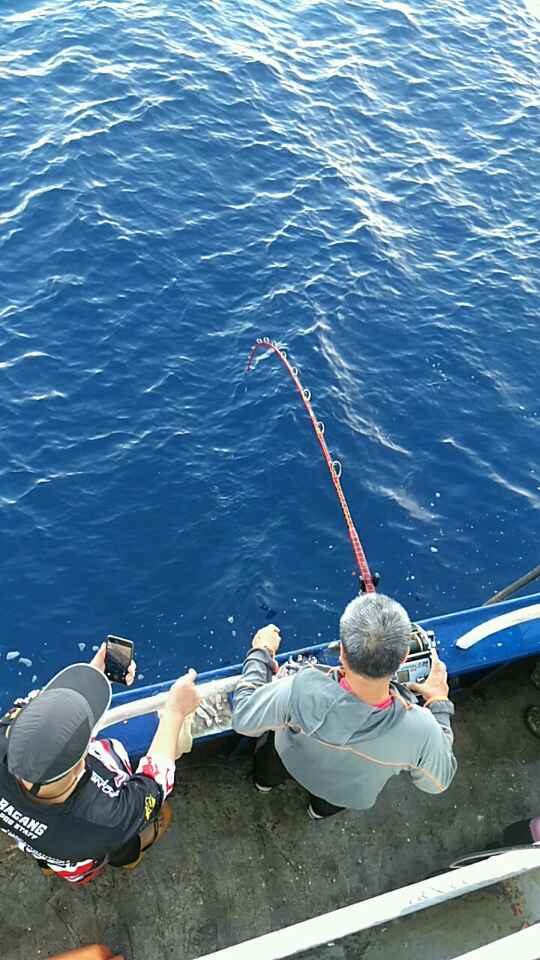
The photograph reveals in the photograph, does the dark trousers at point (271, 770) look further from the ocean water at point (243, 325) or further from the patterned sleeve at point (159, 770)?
the ocean water at point (243, 325)

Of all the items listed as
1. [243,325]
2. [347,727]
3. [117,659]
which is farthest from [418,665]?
[243,325]

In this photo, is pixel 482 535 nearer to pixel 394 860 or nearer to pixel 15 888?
pixel 394 860

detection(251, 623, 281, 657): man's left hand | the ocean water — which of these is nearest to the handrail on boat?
detection(251, 623, 281, 657): man's left hand

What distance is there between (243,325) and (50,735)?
9334mm

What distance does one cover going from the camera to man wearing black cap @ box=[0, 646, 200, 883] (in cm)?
303

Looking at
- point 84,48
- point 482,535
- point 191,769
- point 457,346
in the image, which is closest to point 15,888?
point 191,769

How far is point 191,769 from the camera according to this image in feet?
17.3

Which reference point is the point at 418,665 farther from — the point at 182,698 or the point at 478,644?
the point at 478,644

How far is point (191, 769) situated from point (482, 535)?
5788 millimetres

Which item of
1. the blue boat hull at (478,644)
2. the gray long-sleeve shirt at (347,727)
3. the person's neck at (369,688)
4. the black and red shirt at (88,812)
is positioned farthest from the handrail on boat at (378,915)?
the blue boat hull at (478,644)

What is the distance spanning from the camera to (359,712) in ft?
11.2

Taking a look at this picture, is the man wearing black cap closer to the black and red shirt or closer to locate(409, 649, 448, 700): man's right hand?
the black and red shirt

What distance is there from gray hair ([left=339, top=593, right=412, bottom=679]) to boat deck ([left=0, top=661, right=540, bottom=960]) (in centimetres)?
163

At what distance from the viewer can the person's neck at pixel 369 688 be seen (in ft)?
10.7
